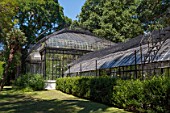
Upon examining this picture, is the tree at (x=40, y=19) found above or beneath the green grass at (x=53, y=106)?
above

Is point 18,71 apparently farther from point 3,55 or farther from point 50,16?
point 50,16

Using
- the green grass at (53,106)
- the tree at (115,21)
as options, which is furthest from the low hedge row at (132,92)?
A: the tree at (115,21)

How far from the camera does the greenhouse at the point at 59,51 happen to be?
1160 inches

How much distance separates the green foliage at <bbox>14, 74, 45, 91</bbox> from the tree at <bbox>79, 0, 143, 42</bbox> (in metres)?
18.9

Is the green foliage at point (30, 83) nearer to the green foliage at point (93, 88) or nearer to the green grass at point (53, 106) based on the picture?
the green foliage at point (93, 88)

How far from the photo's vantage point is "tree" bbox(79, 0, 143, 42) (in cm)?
4119

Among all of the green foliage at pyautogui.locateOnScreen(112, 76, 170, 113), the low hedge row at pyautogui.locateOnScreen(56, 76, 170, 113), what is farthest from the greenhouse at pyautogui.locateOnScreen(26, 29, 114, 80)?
the green foliage at pyautogui.locateOnScreen(112, 76, 170, 113)

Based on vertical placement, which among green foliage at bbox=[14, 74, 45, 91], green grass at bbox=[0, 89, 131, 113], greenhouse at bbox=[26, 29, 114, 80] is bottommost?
green grass at bbox=[0, 89, 131, 113]

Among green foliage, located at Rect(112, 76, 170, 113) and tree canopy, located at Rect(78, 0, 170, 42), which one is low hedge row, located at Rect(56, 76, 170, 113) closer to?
green foliage, located at Rect(112, 76, 170, 113)

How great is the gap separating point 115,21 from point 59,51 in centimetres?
1546

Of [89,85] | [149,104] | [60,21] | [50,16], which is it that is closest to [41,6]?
[50,16]

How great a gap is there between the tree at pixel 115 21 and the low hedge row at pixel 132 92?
2540cm

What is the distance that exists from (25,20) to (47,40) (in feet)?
34.6

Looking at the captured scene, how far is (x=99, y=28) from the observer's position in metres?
45.0
